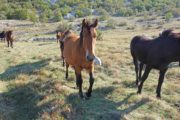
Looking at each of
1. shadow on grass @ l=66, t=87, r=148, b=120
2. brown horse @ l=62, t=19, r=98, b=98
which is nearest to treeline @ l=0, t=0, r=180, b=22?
brown horse @ l=62, t=19, r=98, b=98

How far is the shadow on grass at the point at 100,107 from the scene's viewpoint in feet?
31.9

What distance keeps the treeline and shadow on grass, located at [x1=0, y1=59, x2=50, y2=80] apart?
45531mm

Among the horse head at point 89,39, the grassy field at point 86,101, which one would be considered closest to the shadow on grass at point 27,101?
the grassy field at point 86,101

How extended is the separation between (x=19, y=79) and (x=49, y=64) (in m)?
2.82

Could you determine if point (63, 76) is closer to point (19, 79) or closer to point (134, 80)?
point (19, 79)

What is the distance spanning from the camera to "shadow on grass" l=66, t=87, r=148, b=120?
973cm

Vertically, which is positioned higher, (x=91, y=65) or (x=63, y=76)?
(x=91, y=65)

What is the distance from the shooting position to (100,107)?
33.9 feet

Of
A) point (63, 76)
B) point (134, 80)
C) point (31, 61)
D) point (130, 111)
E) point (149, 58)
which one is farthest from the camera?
point (31, 61)

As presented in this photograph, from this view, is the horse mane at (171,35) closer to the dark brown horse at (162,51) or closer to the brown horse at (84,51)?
the dark brown horse at (162,51)

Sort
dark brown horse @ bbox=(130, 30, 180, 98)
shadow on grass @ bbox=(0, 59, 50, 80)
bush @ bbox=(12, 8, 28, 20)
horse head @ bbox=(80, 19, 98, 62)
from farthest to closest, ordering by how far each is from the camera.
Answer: bush @ bbox=(12, 8, 28, 20) → shadow on grass @ bbox=(0, 59, 50, 80) → dark brown horse @ bbox=(130, 30, 180, 98) → horse head @ bbox=(80, 19, 98, 62)

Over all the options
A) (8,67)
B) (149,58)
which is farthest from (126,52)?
(149,58)

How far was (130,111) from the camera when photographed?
1002cm

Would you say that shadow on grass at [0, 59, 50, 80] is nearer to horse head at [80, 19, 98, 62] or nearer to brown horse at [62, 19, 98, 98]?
brown horse at [62, 19, 98, 98]
